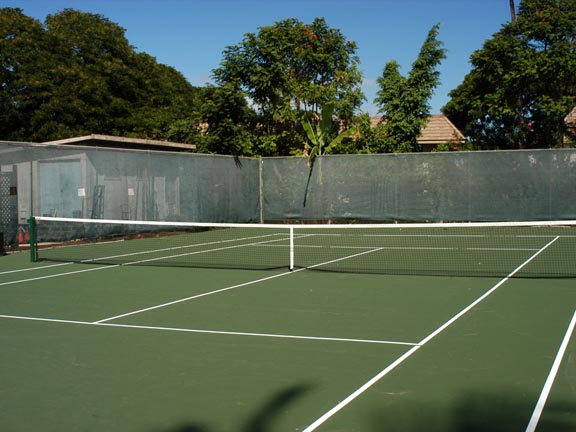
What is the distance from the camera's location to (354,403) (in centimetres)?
418

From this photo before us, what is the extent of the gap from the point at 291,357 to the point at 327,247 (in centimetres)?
951

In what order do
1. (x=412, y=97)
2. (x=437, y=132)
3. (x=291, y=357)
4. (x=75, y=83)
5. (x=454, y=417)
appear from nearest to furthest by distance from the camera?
1. (x=454, y=417)
2. (x=291, y=357)
3. (x=412, y=97)
4. (x=75, y=83)
5. (x=437, y=132)

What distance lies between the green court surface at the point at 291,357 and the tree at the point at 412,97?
1658 cm

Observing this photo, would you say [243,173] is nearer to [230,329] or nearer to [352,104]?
[352,104]

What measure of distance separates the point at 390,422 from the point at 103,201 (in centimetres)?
1345

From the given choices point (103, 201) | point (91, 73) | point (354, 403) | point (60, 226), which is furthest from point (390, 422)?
point (91, 73)

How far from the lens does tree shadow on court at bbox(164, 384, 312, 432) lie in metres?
3.78

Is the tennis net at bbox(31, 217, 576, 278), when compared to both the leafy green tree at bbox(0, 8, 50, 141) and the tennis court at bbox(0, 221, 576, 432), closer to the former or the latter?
the tennis court at bbox(0, 221, 576, 432)

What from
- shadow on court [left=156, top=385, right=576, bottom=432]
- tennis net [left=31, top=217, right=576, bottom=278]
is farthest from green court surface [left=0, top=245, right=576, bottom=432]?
tennis net [left=31, top=217, right=576, bottom=278]

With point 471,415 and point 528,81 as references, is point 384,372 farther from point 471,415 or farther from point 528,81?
point 528,81

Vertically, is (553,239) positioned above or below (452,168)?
below

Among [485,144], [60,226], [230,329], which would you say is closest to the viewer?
[230,329]

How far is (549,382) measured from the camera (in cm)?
453

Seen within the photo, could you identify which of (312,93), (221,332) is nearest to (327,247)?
(221,332)
